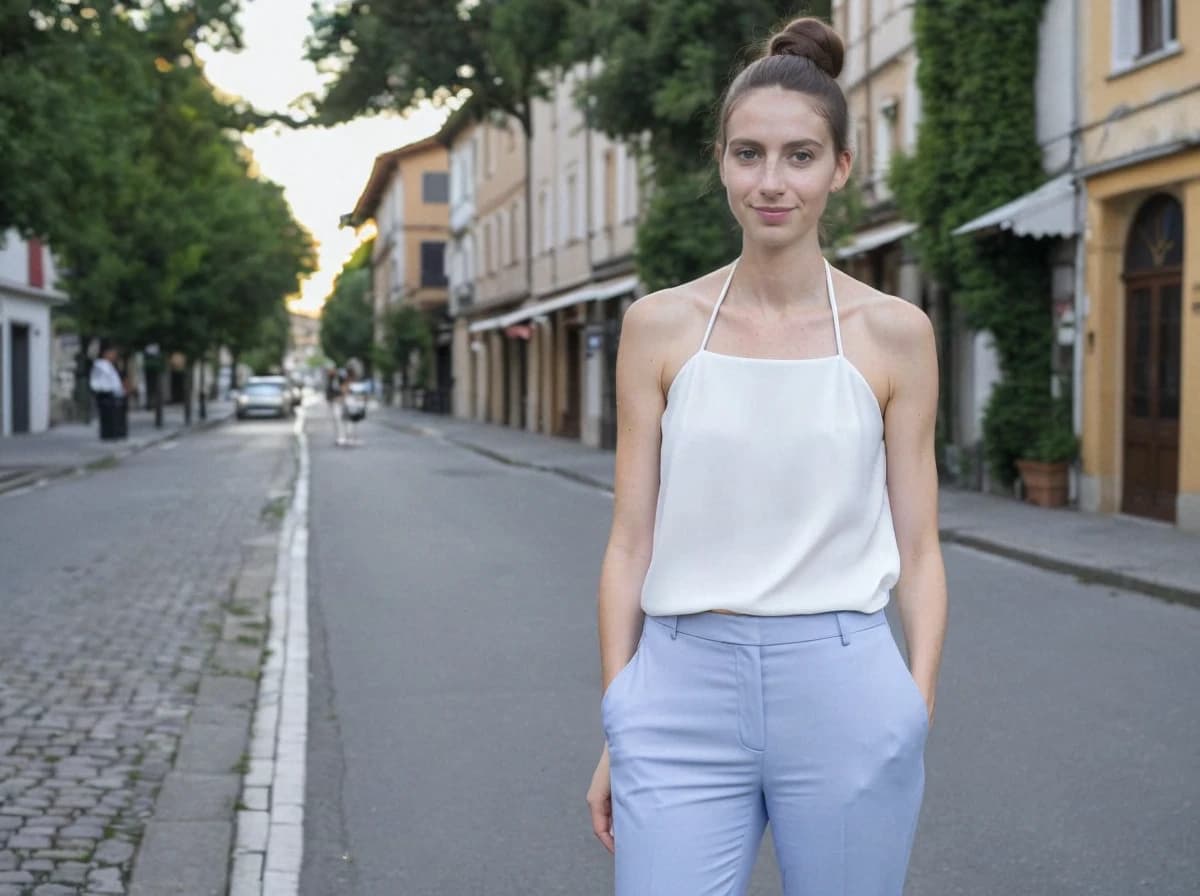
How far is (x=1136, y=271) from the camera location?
664 inches

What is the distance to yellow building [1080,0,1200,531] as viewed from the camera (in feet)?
50.1

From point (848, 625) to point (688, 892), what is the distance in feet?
1.35

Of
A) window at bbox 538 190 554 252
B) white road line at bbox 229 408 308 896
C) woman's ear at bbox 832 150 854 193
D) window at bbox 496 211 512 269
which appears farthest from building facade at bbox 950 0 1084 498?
window at bbox 496 211 512 269

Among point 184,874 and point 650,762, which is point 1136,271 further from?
point 650,762

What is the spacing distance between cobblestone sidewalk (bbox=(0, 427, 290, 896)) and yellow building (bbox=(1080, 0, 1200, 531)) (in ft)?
28.2

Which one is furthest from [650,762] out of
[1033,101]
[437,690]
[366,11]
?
[366,11]

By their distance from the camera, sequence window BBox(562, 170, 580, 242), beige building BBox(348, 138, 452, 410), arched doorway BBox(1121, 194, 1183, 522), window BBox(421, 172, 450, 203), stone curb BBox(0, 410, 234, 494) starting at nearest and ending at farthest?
arched doorway BBox(1121, 194, 1183, 522) < stone curb BBox(0, 410, 234, 494) < window BBox(562, 170, 580, 242) < beige building BBox(348, 138, 452, 410) < window BBox(421, 172, 450, 203)

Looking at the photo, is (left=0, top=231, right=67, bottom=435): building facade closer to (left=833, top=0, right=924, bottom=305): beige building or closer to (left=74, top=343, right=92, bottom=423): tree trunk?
(left=74, top=343, right=92, bottom=423): tree trunk

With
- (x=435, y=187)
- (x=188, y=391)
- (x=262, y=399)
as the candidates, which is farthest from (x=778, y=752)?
(x=435, y=187)

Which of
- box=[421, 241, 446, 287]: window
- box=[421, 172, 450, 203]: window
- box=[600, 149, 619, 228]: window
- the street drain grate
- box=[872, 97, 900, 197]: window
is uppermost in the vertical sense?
box=[421, 172, 450, 203]: window

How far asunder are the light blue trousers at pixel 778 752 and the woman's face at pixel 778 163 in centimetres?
55

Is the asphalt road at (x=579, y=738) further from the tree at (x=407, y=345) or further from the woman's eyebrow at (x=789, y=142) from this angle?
the tree at (x=407, y=345)

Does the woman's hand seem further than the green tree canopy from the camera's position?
No

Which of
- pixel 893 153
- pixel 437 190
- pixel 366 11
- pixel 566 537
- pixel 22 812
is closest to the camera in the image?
pixel 22 812
